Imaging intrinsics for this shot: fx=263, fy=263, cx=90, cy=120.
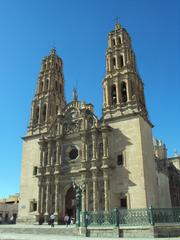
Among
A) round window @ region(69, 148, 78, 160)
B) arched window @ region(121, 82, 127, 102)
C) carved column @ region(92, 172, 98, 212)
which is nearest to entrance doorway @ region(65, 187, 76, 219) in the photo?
round window @ region(69, 148, 78, 160)

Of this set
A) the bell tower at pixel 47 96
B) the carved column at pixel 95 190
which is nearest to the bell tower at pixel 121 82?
the bell tower at pixel 47 96

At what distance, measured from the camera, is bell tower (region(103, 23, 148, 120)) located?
2727 centimetres

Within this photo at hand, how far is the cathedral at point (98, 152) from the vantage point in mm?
23984

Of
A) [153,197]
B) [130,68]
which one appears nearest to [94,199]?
[153,197]

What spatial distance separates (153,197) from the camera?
24.0m

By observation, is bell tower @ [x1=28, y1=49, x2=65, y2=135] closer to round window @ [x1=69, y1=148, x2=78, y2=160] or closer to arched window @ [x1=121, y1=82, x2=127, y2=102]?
round window @ [x1=69, y1=148, x2=78, y2=160]

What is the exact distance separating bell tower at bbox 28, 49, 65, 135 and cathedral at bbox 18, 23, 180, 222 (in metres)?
0.14

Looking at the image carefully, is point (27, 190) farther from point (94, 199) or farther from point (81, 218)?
point (81, 218)

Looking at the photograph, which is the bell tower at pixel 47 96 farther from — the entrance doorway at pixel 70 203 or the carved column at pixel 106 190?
the carved column at pixel 106 190

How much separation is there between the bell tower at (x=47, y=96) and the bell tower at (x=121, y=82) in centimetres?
626

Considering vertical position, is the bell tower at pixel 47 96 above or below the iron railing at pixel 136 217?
above

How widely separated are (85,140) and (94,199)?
19.6 ft

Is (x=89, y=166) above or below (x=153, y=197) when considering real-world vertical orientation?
above

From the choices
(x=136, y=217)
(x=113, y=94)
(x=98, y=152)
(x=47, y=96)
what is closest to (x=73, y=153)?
(x=98, y=152)
